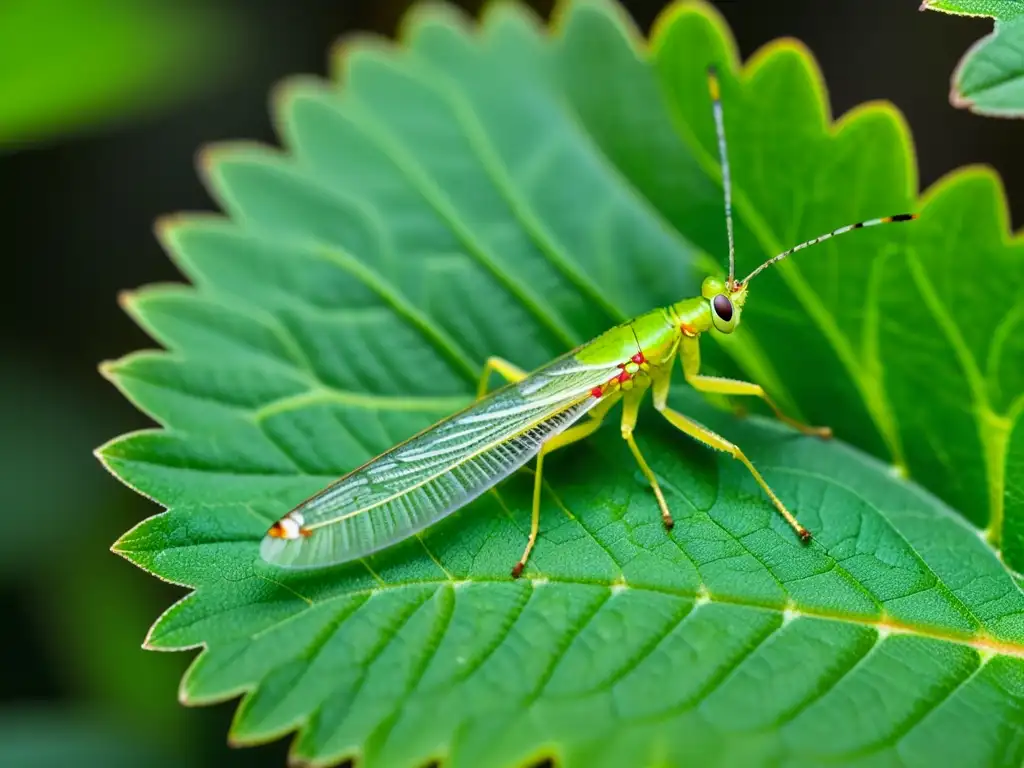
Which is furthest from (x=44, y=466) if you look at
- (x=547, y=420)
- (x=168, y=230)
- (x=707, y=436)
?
(x=707, y=436)

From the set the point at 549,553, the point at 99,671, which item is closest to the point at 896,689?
the point at 549,553

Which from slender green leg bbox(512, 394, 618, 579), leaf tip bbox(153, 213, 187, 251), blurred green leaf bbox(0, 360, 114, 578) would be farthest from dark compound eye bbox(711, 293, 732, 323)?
blurred green leaf bbox(0, 360, 114, 578)

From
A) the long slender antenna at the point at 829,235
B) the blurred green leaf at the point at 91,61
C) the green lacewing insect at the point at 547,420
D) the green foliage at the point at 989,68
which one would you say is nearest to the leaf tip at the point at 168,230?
the green lacewing insect at the point at 547,420

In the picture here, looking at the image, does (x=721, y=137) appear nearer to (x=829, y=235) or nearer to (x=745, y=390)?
(x=829, y=235)

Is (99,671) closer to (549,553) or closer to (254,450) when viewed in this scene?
(254,450)

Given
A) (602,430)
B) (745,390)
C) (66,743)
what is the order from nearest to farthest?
(745,390), (602,430), (66,743)

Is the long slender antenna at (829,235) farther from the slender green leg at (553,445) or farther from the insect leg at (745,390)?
the slender green leg at (553,445)
